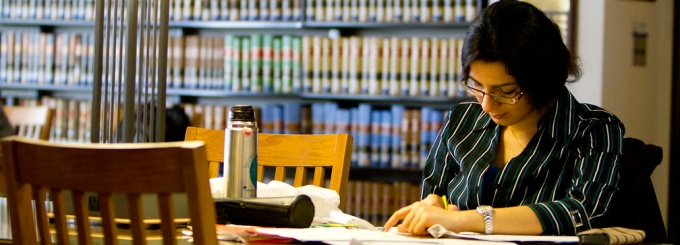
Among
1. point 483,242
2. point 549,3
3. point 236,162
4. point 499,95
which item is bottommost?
point 483,242

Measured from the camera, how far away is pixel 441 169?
2.04 metres

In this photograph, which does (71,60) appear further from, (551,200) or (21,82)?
(551,200)

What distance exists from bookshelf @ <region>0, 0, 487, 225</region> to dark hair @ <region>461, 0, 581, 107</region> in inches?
107

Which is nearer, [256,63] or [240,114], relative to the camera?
[240,114]

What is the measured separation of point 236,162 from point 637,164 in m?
0.77

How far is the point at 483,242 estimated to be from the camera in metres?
1.40

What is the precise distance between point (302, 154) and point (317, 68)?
8.57 feet

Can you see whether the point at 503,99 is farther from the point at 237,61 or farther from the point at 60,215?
the point at 237,61

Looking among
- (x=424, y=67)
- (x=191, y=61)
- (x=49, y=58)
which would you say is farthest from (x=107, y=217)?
(x=49, y=58)

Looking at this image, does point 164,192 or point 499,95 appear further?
point 499,95

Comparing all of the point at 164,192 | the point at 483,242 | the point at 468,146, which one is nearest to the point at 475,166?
the point at 468,146

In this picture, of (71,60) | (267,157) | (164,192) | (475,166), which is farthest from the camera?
(71,60)

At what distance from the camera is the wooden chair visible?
2.02 metres

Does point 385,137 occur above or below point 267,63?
below
